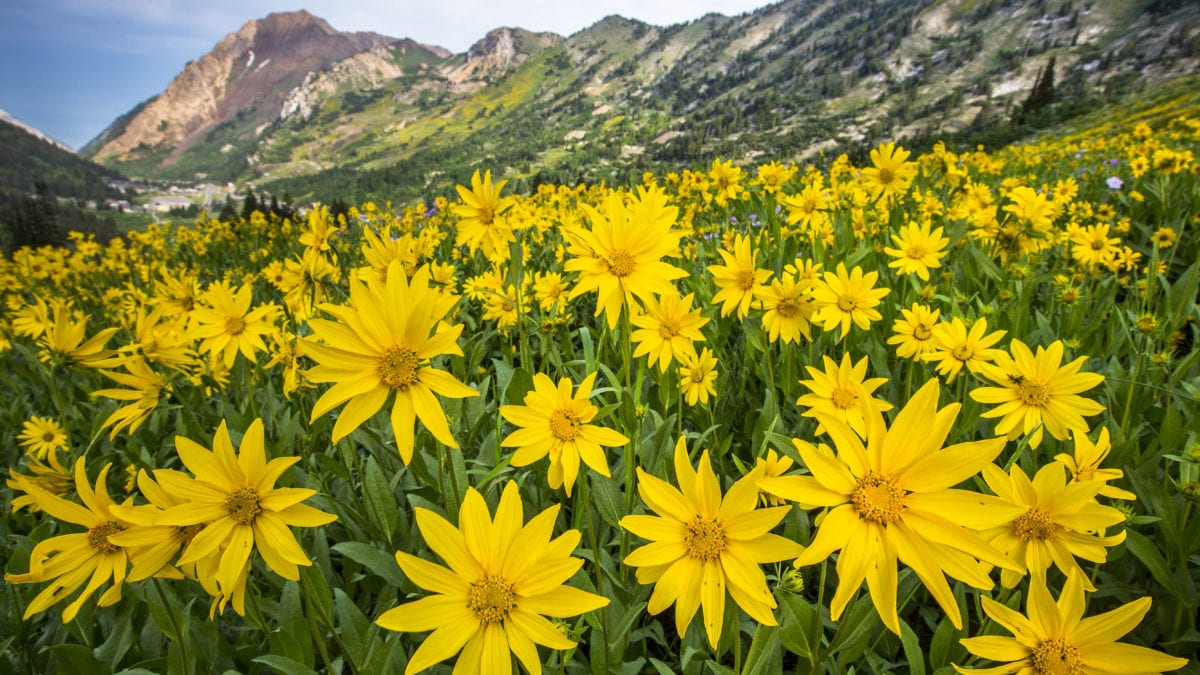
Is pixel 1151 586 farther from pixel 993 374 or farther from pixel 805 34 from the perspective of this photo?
pixel 805 34

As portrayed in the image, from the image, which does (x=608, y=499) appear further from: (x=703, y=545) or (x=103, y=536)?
(x=103, y=536)

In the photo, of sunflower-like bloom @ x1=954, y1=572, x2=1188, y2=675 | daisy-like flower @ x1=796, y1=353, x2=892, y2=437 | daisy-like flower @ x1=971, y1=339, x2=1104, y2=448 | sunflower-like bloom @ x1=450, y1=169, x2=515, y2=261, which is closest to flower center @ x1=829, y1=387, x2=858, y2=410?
daisy-like flower @ x1=796, y1=353, x2=892, y2=437

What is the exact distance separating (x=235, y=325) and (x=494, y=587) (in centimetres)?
219

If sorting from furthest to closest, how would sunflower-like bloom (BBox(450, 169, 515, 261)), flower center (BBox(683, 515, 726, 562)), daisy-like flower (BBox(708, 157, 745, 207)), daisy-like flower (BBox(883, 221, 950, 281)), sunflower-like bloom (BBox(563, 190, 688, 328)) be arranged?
daisy-like flower (BBox(708, 157, 745, 207)), daisy-like flower (BBox(883, 221, 950, 281)), sunflower-like bloom (BBox(450, 169, 515, 261)), sunflower-like bloom (BBox(563, 190, 688, 328)), flower center (BBox(683, 515, 726, 562))

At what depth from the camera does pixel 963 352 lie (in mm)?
2316

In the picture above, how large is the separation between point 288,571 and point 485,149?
20553 cm

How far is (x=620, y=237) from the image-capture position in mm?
1769

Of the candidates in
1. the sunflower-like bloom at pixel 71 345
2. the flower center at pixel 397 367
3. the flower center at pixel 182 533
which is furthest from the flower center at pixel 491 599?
the sunflower-like bloom at pixel 71 345

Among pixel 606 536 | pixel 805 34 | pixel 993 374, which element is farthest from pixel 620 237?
pixel 805 34

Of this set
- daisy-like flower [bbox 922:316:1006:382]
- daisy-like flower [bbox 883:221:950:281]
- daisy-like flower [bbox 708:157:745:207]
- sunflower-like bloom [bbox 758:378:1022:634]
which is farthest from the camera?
daisy-like flower [bbox 708:157:745:207]

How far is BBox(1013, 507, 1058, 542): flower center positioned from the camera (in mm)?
1372

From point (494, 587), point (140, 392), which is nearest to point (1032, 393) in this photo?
point (494, 587)

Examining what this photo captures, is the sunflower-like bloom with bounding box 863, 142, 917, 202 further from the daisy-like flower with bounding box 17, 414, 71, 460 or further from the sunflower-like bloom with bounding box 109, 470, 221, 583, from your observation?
the daisy-like flower with bounding box 17, 414, 71, 460

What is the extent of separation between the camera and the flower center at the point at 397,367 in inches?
52.9
